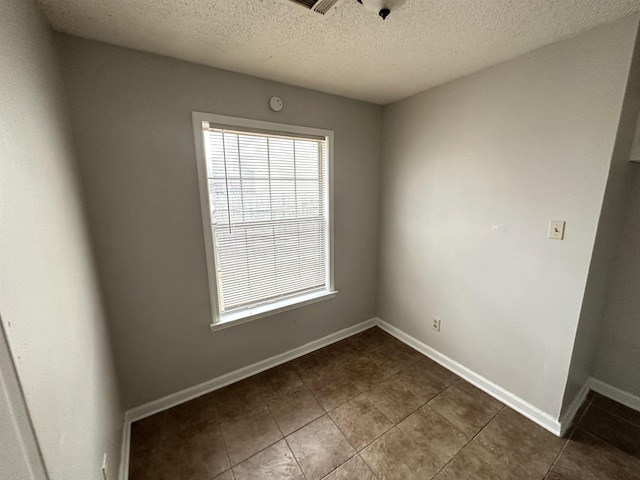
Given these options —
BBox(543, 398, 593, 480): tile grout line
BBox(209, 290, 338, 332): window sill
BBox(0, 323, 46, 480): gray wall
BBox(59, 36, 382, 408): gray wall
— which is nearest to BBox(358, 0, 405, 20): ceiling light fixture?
BBox(59, 36, 382, 408): gray wall

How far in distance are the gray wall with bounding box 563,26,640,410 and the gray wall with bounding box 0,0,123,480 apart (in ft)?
7.84

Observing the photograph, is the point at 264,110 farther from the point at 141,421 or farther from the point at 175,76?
the point at 141,421

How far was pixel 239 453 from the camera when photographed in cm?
153

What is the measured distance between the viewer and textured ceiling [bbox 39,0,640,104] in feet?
3.85

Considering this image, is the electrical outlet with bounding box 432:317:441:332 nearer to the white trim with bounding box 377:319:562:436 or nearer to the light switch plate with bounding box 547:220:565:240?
the white trim with bounding box 377:319:562:436

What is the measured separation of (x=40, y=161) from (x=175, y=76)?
103cm

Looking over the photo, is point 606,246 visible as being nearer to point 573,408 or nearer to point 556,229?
point 556,229

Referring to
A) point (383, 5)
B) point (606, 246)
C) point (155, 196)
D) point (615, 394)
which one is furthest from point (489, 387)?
point (155, 196)

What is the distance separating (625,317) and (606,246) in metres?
0.65

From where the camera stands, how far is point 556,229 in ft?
5.07

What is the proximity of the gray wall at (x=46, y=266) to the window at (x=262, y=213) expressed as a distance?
71 cm

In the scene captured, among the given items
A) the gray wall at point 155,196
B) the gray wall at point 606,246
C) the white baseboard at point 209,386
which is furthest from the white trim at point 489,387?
the gray wall at point 155,196

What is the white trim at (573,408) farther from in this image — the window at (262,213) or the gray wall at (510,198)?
the window at (262,213)

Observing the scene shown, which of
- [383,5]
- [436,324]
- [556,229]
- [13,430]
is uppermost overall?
[383,5]
